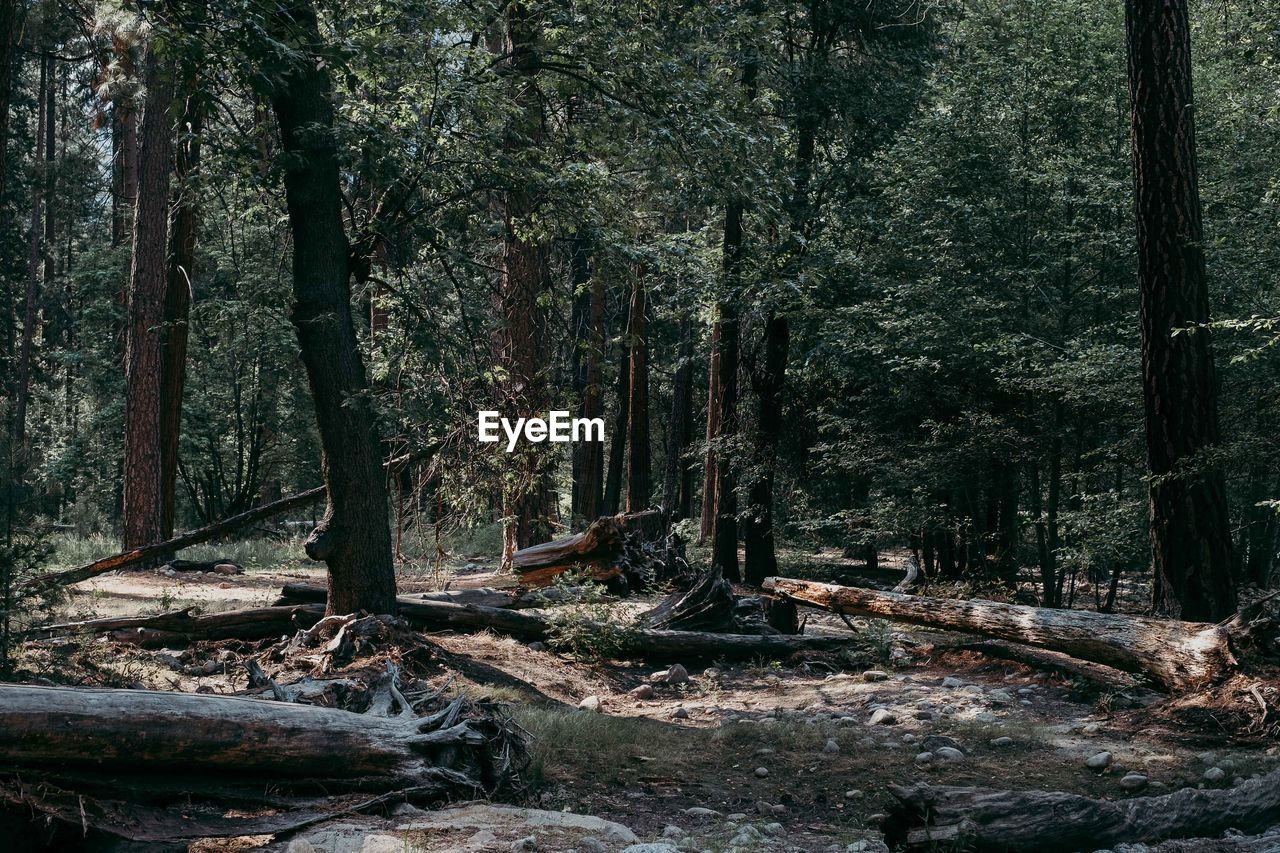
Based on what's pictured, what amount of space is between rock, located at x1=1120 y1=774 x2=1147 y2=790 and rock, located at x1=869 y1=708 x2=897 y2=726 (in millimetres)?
2507

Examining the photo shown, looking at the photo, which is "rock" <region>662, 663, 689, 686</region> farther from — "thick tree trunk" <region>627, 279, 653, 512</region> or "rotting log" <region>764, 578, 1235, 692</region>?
"thick tree trunk" <region>627, 279, 653, 512</region>

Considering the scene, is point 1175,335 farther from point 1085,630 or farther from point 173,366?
point 173,366

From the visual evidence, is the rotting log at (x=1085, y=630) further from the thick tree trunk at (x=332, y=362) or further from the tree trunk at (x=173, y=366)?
the tree trunk at (x=173, y=366)

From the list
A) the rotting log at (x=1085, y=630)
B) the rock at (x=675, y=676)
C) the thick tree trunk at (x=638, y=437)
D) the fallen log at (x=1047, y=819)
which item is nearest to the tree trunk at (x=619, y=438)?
the thick tree trunk at (x=638, y=437)

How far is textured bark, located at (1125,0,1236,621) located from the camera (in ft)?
28.8

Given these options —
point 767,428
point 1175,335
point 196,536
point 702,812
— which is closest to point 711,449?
point 767,428

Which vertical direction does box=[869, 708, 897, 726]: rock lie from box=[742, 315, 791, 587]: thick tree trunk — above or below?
below

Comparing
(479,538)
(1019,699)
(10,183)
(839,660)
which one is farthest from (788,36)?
(10,183)

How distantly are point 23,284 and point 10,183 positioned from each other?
724cm

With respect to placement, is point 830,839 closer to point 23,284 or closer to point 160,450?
point 160,450

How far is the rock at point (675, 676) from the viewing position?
34.0 ft

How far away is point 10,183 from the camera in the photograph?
2909 centimetres

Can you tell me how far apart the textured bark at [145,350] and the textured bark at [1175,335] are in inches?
540

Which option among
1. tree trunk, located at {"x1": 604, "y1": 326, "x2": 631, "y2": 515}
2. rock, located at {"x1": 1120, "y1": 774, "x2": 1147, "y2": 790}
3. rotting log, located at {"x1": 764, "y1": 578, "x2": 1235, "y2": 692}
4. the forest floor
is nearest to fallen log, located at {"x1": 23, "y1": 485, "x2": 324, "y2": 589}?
the forest floor
